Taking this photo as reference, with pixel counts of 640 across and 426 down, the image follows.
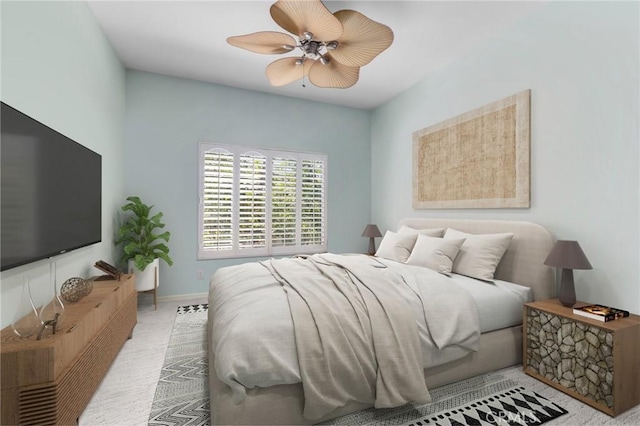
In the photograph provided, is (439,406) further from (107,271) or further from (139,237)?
(139,237)

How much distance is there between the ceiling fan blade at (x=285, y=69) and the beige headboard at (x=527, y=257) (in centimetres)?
240

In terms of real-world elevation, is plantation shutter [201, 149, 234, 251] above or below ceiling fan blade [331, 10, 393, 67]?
below

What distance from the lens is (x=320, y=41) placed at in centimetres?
232

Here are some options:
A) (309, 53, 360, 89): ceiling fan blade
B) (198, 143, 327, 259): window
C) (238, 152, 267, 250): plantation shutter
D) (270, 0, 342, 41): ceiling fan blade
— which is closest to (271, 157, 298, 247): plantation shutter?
(198, 143, 327, 259): window

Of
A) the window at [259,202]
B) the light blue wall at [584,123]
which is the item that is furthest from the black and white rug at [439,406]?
the window at [259,202]

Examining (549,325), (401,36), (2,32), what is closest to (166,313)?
(2,32)

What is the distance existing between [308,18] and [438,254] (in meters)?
2.26

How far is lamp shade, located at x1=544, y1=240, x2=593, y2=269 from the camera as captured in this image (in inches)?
78.7

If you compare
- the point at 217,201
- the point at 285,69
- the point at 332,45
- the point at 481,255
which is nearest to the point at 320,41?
the point at 332,45

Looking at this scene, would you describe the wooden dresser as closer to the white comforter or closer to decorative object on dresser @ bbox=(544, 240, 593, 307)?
the white comforter

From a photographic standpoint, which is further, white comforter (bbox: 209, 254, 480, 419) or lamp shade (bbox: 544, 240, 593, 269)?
lamp shade (bbox: 544, 240, 593, 269)

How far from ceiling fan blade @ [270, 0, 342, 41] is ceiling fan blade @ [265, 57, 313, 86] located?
463mm

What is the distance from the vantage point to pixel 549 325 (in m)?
2.00

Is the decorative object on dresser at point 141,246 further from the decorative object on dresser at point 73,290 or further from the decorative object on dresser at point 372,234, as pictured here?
the decorative object on dresser at point 372,234
